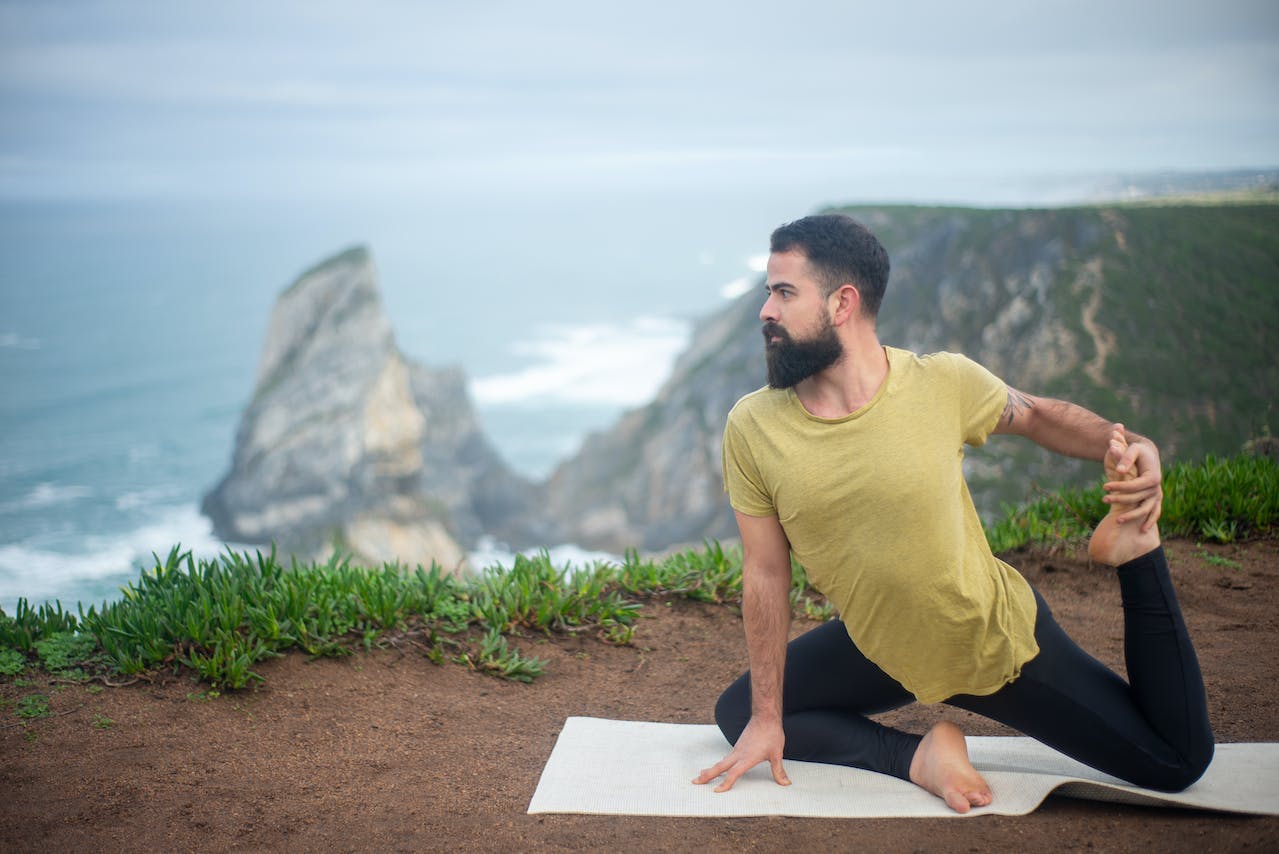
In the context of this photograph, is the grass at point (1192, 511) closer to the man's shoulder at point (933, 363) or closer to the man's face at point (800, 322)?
the man's shoulder at point (933, 363)

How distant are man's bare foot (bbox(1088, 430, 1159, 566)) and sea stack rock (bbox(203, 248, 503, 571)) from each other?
5477 centimetres

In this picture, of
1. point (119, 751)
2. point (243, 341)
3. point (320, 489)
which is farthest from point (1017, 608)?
point (243, 341)

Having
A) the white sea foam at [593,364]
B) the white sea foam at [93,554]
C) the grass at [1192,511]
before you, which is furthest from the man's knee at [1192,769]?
the white sea foam at [593,364]

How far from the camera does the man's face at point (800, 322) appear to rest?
292 cm

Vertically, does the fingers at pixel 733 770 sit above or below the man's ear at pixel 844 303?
below

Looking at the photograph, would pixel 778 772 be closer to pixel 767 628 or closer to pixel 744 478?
pixel 767 628

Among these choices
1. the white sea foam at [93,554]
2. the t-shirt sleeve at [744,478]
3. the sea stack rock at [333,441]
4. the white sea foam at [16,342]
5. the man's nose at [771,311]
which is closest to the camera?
the man's nose at [771,311]

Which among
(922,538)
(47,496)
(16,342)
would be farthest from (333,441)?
(16,342)

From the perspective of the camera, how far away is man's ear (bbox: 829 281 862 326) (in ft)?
9.60

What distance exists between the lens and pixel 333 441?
60.2 metres

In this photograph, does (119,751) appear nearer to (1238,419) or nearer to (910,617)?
(910,617)

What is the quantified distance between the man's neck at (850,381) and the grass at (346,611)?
2.25m

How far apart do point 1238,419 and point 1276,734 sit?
4133 centimetres

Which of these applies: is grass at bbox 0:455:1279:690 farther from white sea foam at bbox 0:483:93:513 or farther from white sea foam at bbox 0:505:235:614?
white sea foam at bbox 0:483:93:513
